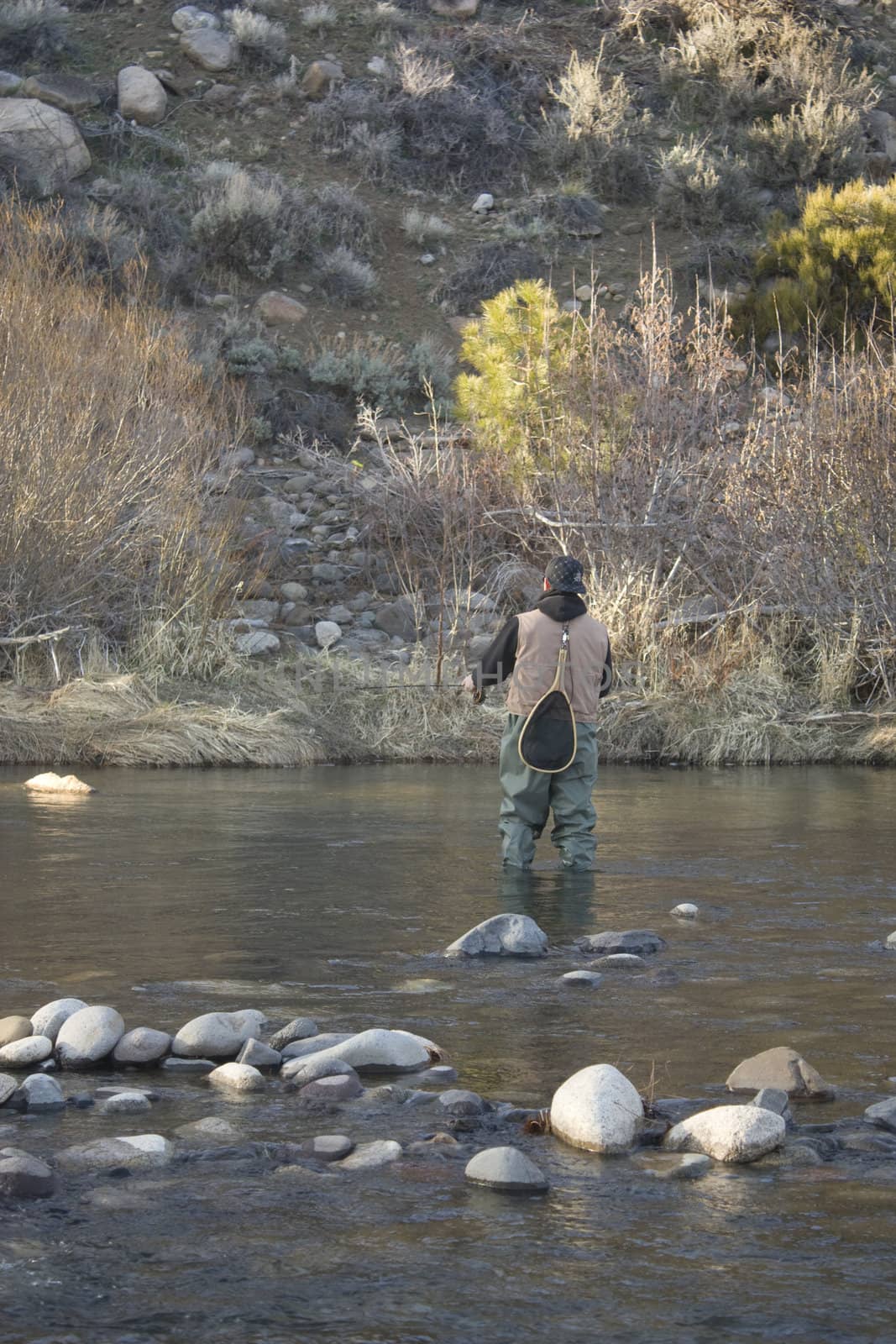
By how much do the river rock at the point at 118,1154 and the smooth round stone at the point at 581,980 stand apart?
8.09ft

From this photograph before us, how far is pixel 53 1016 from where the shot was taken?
19.1 ft

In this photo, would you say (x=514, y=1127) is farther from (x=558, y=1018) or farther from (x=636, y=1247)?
(x=558, y=1018)

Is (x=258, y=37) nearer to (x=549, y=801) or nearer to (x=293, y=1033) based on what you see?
(x=549, y=801)

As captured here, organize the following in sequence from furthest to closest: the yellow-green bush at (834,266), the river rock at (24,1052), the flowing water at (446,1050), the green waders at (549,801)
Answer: the yellow-green bush at (834,266), the green waders at (549,801), the river rock at (24,1052), the flowing water at (446,1050)

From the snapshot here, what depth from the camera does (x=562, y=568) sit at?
943 cm

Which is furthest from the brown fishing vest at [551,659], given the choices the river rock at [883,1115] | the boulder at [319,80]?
the boulder at [319,80]

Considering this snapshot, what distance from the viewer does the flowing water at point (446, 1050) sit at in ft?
12.1

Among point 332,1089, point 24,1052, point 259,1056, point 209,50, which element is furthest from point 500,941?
point 209,50

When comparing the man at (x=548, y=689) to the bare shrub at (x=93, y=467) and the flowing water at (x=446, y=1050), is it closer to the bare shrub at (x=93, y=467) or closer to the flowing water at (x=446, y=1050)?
the flowing water at (x=446, y=1050)

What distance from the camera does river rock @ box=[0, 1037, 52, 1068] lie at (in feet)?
18.2

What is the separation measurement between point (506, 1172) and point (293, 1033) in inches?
60.1

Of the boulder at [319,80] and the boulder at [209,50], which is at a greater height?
the boulder at [209,50]

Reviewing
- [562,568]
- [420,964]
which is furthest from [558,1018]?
[562,568]

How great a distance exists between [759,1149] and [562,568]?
5.09 m
